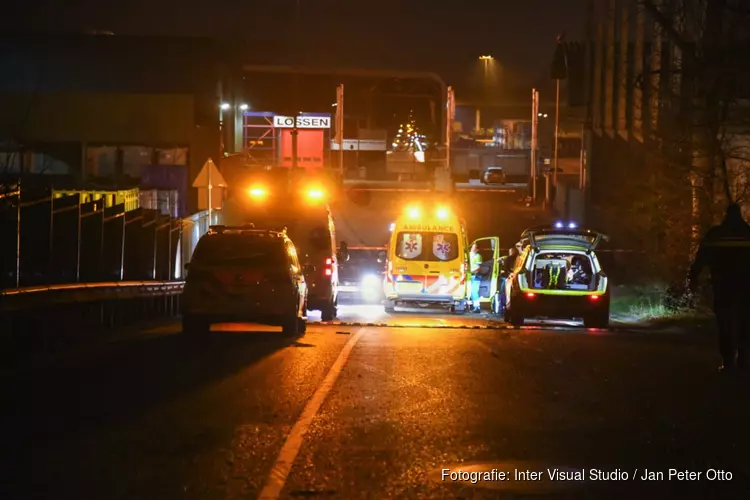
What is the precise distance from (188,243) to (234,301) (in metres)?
12.7

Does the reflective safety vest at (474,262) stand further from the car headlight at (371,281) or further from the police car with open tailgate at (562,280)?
the police car with open tailgate at (562,280)

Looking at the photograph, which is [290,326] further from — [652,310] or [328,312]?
[652,310]

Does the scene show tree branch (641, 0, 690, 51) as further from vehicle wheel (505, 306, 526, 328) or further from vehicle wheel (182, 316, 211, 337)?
vehicle wheel (182, 316, 211, 337)

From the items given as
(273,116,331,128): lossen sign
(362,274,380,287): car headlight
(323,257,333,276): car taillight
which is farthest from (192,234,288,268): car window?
(273,116,331,128): lossen sign

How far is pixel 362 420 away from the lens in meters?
9.74

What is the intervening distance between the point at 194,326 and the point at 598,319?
793 centimetres

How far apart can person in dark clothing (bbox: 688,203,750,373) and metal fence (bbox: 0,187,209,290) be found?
9145 millimetres

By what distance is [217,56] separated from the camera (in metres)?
54.6

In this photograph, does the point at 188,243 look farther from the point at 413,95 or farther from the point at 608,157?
the point at 413,95

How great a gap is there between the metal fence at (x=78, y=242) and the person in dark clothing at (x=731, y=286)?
30.0ft

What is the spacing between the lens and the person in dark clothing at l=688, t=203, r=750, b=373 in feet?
41.8

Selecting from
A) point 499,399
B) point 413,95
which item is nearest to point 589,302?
point 499,399

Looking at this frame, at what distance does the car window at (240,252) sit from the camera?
1653 cm

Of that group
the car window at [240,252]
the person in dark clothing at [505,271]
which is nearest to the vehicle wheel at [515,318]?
the person in dark clothing at [505,271]
